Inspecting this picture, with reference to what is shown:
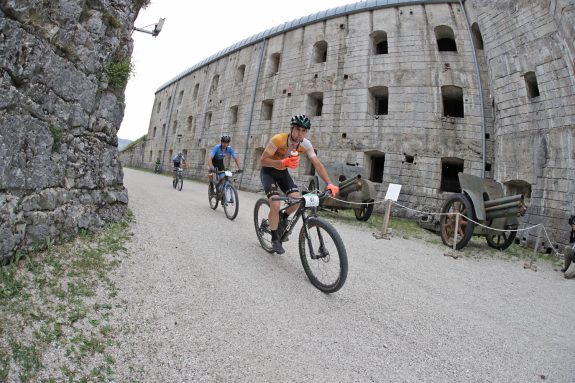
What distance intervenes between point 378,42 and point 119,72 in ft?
50.0

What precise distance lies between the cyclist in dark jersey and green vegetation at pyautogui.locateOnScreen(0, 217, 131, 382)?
1914 millimetres

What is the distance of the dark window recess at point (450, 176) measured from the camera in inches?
536

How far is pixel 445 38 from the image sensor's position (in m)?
15.0

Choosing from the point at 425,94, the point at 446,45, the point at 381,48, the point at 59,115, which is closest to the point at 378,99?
the point at 425,94

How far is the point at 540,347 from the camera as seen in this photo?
2656mm

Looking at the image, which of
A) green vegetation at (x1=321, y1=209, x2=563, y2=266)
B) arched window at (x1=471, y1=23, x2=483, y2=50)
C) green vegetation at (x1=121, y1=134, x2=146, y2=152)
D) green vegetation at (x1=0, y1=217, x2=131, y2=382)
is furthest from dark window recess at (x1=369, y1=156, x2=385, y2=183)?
green vegetation at (x1=121, y1=134, x2=146, y2=152)

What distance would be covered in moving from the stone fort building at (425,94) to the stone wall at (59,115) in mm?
11452

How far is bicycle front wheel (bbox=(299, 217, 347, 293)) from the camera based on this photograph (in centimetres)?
309

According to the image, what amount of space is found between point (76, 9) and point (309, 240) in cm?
370

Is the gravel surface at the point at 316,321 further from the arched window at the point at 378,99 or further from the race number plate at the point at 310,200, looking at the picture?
the arched window at the point at 378,99

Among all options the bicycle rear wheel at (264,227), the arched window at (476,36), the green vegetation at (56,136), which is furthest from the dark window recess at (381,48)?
the green vegetation at (56,136)

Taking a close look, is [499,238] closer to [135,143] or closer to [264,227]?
[264,227]

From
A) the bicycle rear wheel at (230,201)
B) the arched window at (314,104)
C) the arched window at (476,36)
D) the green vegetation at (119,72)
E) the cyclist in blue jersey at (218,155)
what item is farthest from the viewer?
the arched window at (314,104)

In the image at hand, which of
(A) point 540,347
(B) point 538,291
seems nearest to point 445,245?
(B) point 538,291
